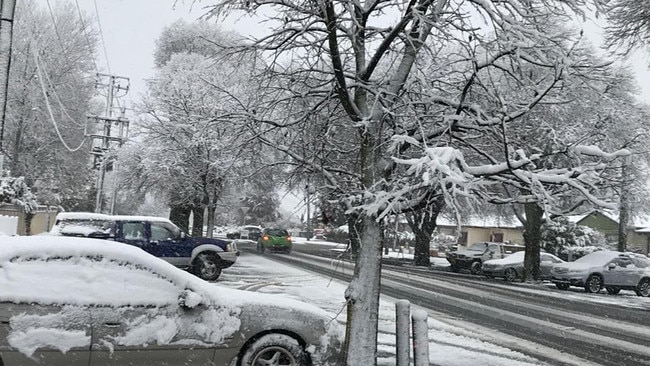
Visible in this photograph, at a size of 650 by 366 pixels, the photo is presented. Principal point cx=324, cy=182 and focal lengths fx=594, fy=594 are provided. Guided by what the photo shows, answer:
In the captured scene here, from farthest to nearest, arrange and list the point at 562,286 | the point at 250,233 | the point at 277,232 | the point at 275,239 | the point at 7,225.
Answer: the point at 250,233 < the point at 277,232 < the point at 275,239 < the point at 562,286 < the point at 7,225

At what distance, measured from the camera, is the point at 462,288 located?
2044 centimetres

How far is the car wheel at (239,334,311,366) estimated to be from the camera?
5.96 m

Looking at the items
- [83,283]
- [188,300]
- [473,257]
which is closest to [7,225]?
[83,283]

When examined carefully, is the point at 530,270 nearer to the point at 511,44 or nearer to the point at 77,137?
the point at 511,44

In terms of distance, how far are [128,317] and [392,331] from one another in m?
5.74

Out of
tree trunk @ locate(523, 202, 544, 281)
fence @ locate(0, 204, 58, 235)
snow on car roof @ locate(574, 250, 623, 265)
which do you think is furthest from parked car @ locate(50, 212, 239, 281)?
snow on car roof @ locate(574, 250, 623, 265)

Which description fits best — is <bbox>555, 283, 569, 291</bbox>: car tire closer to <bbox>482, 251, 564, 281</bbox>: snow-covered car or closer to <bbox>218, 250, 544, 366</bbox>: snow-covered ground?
<bbox>482, 251, 564, 281</bbox>: snow-covered car

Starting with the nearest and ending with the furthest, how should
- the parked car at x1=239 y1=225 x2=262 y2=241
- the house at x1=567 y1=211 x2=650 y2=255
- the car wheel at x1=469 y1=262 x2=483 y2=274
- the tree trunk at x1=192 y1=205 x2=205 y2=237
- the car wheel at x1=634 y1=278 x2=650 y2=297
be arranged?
the car wheel at x1=634 y1=278 x2=650 y2=297 < the car wheel at x1=469 y1=262 x2=483 y2=274 < the tree trunk at x1=192 y1=205 x2=205 y2=237 < the house at x1=567 y1=211 x2=650 y2=255 < the parked car at x1=239 y1=225 x2=262 y2=241

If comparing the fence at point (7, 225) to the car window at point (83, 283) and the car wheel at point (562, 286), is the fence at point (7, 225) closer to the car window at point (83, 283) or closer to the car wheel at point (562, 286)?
the car window at point (83, 283)

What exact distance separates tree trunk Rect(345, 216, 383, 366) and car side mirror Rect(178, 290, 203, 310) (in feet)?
5.03

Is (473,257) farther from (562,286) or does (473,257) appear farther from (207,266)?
(207,266)

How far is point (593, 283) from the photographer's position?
73.6ft

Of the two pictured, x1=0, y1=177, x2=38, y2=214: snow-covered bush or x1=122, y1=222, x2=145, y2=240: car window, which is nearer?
x1=122, y1=222, x2=145, y2=240: car window

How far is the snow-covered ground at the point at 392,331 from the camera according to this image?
27.2ft
